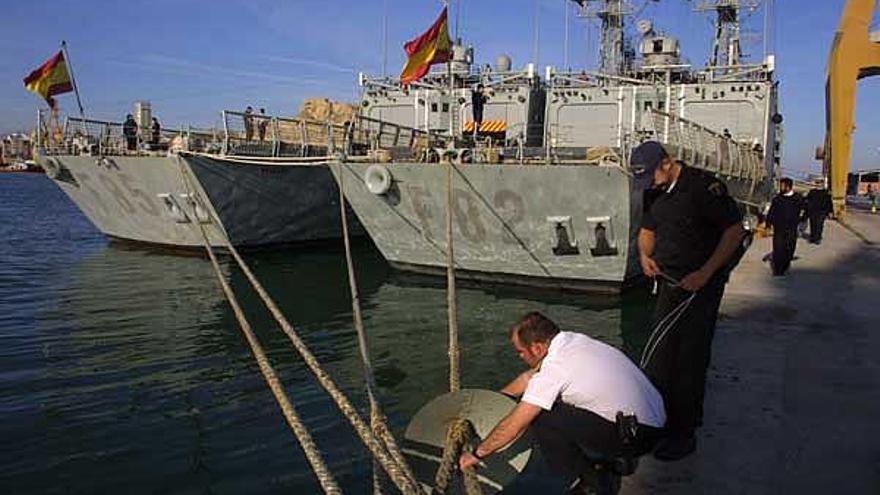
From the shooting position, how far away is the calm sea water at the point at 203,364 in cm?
545

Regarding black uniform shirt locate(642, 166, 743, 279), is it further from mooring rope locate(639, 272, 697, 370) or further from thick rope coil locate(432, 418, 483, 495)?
thick rope coil locate(432, 418, 483, 495)

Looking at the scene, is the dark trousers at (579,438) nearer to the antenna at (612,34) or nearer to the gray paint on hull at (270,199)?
the gray paint on hull at (270,199)

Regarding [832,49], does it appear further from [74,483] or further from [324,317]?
[74,483]

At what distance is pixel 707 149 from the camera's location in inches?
539

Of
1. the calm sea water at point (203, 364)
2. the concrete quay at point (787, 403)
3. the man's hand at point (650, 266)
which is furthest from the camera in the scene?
the calm sea water at point (203, 364)

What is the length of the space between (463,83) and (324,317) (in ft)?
39.8

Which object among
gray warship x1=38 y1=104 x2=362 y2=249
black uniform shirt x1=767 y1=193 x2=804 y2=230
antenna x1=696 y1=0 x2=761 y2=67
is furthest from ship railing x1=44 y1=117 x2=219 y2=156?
antenna x1=696 y1=0 x2=761 y2=67

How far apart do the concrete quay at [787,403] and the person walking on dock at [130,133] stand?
48.0ft

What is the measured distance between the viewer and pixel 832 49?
2362cm

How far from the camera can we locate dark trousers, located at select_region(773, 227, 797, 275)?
403 inches

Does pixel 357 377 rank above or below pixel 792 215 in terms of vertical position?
below

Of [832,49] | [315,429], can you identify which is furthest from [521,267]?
[832,49]

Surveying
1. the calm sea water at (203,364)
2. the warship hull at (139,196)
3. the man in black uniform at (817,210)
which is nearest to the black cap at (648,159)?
the calm sea water at (203,364)

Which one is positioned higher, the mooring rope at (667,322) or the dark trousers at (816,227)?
the mooring rope at (667,322)
